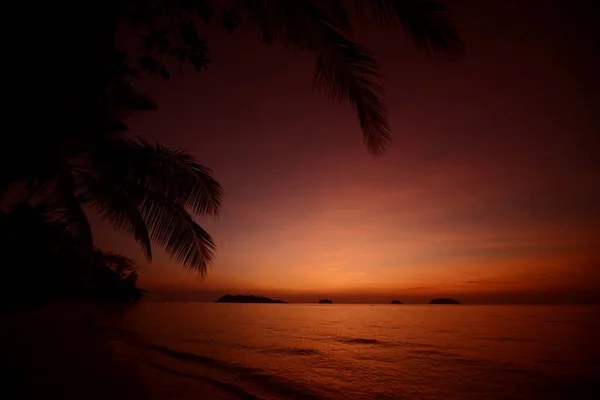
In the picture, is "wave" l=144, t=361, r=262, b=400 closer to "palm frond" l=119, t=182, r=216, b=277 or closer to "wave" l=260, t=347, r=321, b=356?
"palm frond" l=119, t=182, r=216, b=277

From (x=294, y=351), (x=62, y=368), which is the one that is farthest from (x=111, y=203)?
(x=294, y=351)

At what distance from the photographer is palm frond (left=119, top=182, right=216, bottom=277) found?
21.0 ft

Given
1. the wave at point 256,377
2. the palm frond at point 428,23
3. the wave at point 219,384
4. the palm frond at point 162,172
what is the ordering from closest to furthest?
1. the palm frond at point 428,23
2. the wave at point 219,384
3. the wave at point 256,377
4. the palm frond at point 162,172

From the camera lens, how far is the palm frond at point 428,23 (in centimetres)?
285

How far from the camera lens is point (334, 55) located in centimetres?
334

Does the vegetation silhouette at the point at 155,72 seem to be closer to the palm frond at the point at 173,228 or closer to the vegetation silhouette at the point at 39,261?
the palm frond at the point at 173,228

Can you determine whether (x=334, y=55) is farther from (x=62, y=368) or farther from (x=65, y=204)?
(x=65, y=204)

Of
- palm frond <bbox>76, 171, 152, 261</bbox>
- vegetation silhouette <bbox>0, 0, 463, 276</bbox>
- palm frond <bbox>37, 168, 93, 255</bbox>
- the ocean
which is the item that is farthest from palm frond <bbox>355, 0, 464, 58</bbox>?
palm frond <bbox>37, 168, 93, 255</bbox>

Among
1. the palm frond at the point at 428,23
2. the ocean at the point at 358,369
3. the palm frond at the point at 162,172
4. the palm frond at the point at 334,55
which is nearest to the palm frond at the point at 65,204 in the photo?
the palm frond at the point at 162,172

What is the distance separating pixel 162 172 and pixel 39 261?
8.92 m

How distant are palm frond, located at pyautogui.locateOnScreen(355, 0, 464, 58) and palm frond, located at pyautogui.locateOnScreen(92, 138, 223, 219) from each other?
4.99m

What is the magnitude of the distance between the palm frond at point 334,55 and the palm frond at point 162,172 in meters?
4.21

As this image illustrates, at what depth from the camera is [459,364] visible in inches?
282

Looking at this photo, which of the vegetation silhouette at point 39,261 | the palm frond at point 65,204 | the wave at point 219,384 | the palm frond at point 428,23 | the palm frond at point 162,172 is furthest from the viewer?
the vegetation silhouette at point 39,261
